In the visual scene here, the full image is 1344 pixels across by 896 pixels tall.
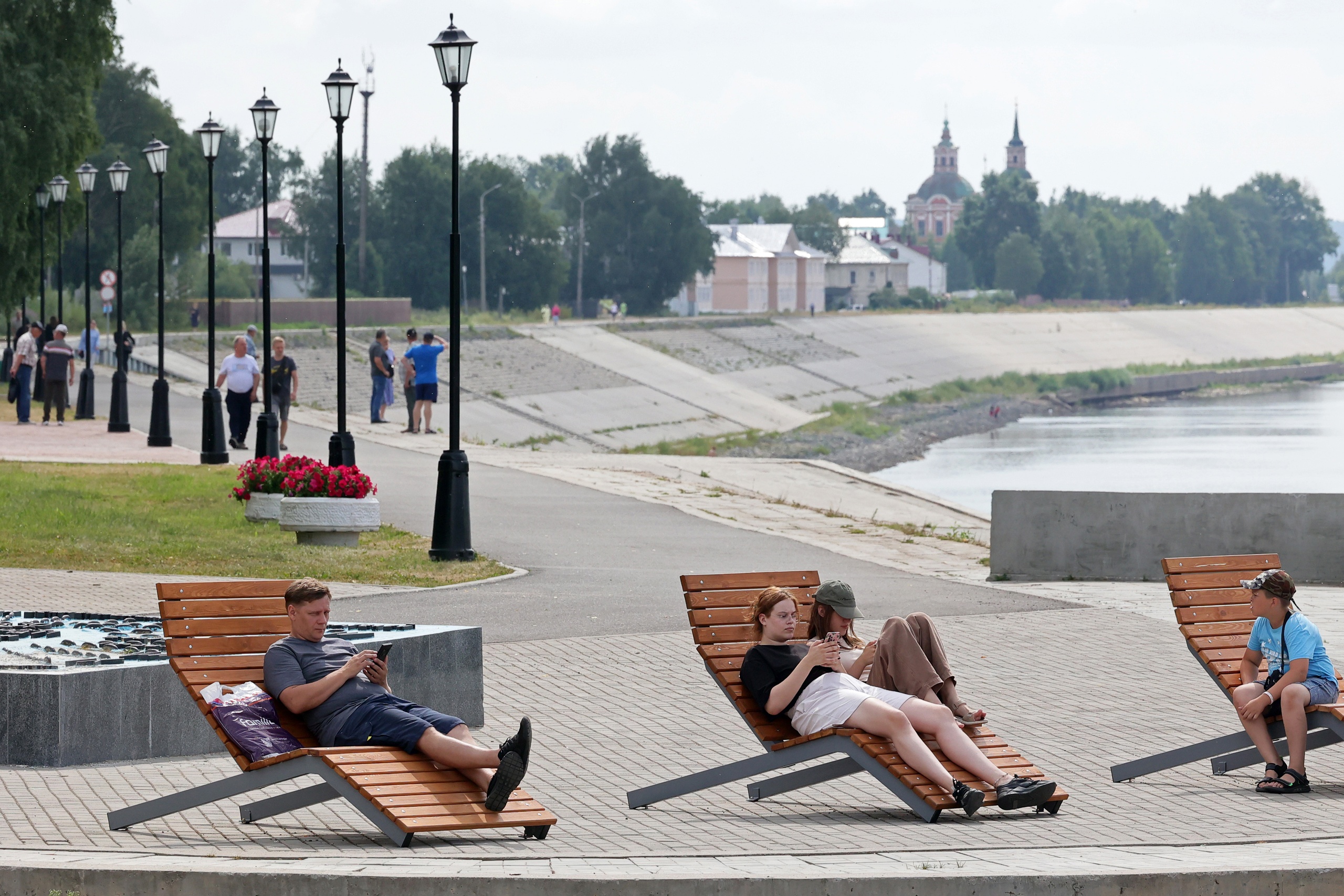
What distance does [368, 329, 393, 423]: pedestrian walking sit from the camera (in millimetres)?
30969

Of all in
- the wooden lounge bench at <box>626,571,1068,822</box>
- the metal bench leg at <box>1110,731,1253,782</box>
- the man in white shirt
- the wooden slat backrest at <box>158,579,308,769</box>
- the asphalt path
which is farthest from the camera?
the man in white shirt

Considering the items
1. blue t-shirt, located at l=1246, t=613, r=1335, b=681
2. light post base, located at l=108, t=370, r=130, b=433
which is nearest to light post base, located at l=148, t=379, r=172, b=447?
light post base, located at l=108, t=370, r=130, b=433

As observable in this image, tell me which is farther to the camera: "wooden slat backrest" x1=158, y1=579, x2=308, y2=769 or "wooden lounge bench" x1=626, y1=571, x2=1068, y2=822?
"wooden lounge bench" x1=626, y1=571, x2=1068, y2=822

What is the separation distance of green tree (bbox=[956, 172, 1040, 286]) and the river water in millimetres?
63838

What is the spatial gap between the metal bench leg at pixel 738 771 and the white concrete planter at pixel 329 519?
9487 mm

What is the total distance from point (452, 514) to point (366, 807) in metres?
9.57

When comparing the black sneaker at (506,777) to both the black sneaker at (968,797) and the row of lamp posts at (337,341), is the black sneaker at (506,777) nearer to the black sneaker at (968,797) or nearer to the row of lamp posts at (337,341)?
the black sneaker at (968,797)

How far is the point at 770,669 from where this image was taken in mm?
7348

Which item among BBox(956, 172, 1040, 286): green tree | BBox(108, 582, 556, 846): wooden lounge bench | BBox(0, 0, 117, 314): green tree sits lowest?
BBox(108, 582, 556, 846): wooden lounge bench

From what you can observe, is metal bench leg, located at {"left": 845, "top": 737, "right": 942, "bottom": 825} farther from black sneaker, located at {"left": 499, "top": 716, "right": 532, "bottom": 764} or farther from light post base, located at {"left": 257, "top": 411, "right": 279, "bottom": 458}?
light post base, located at {"left": 257, "top": 411, "right": 279, "bottom": 458}

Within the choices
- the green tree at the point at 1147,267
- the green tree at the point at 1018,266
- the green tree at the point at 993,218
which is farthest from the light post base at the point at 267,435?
the green tree at the point at 1147,267

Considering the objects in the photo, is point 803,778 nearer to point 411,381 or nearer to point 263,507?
point 263,507

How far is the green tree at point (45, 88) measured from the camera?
34625mm

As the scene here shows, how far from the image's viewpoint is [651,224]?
104 m
